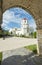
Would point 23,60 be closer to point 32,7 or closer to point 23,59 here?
point 23,59

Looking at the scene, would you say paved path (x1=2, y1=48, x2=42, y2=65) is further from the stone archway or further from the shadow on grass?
the stone archway

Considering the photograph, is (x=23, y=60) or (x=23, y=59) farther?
(x=23, y=59)

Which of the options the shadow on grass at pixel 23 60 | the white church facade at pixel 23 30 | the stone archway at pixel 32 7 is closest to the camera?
the stone archway at pixel 32 7

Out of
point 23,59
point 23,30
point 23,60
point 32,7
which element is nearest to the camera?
point 32,7

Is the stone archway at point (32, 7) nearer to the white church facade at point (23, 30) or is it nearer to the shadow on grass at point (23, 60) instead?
the shadow on grass at point (23, 60)

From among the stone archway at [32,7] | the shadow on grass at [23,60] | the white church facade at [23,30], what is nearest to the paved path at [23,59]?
the shadow on grass at [23,60]

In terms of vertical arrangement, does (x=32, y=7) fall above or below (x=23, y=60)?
above

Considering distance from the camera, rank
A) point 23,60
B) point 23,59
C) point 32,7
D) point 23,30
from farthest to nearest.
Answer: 1. point 23,30
2. point 23,59
3. point 23,60
4. point 32,7

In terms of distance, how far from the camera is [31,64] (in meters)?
6.38

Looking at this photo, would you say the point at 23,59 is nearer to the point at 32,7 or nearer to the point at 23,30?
the point at 32,7

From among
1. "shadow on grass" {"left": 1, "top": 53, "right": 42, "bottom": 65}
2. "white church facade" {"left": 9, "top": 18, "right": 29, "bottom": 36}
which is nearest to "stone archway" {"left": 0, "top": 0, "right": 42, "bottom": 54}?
"shadow on grass" {"left": 1, "top": 53, "right": 42, "bottom": 65}

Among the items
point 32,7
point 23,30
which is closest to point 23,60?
point 32,7

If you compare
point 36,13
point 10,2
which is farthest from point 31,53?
point 10,2

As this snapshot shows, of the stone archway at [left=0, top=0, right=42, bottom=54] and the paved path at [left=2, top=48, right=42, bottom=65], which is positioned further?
the paved path at [left=2, top=48, right=42, bottom=65]
